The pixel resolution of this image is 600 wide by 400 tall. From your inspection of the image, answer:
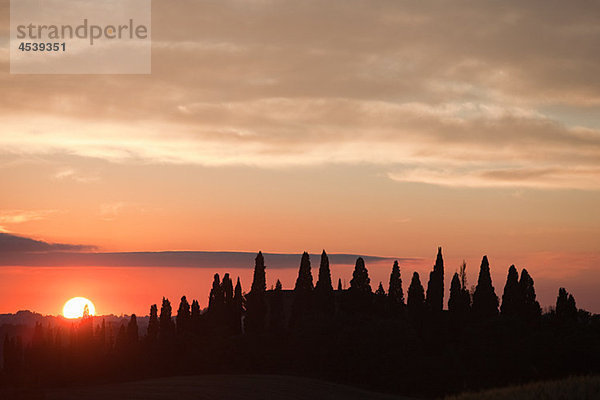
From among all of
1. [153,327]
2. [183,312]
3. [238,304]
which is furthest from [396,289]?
[153,327]

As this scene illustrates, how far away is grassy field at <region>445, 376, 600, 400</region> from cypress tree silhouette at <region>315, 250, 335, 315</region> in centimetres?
6057

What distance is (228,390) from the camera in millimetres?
75062

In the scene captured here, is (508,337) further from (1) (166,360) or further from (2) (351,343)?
(1) (166,360)

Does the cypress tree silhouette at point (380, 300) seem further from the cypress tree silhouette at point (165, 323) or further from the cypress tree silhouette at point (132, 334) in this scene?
the cypress tree silhouette at point (132, 334)

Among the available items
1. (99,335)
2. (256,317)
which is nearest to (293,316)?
(256,317)

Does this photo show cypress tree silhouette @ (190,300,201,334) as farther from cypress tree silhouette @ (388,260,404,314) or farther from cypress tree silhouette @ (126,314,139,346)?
cypress tree silhouette @ (388,260,404,314)

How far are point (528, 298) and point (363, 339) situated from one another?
3589cm

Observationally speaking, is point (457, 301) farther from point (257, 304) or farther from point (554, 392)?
point (554, 392)

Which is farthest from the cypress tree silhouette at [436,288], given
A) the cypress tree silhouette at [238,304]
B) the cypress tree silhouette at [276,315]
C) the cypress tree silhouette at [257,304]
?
the cypress tree silhouette at [238,304]

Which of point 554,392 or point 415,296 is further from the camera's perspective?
point 415,296

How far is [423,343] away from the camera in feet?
343

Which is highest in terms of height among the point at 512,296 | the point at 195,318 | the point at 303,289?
the point at 303,289

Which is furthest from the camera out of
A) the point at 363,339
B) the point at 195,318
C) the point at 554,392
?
the point at 195,318

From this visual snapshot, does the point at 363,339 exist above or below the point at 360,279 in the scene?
below
